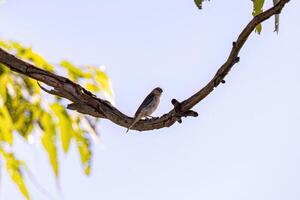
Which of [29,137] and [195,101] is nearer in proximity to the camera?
[195,101]

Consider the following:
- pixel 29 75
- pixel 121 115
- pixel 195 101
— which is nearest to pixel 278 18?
pixel 195 101

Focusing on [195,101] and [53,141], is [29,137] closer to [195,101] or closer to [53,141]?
[53,141]

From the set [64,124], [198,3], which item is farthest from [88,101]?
[198,3]

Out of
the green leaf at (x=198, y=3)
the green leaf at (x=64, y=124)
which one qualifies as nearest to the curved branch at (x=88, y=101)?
the green leaf at (x=64, y=124)

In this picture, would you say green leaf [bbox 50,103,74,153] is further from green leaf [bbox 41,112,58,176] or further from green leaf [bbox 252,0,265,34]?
green leaf [bbox 252,0,265,34]

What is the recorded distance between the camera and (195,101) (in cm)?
143

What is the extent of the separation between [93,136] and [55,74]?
0.16 meters

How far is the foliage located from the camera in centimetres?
156

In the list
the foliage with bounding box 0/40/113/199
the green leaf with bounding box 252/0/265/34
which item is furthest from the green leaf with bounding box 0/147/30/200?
the green leaf with bounding box 252/0/265/34

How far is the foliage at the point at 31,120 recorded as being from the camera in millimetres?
1560

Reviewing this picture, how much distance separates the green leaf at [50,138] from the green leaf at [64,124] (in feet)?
0.05

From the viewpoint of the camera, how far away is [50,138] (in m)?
1.61

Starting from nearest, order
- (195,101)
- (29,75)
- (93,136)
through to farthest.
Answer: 1. (195,101)
2. (29,75)
3. (93,136)

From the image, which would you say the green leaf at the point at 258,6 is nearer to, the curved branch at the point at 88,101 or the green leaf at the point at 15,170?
the curved branch at the point at 88,101
